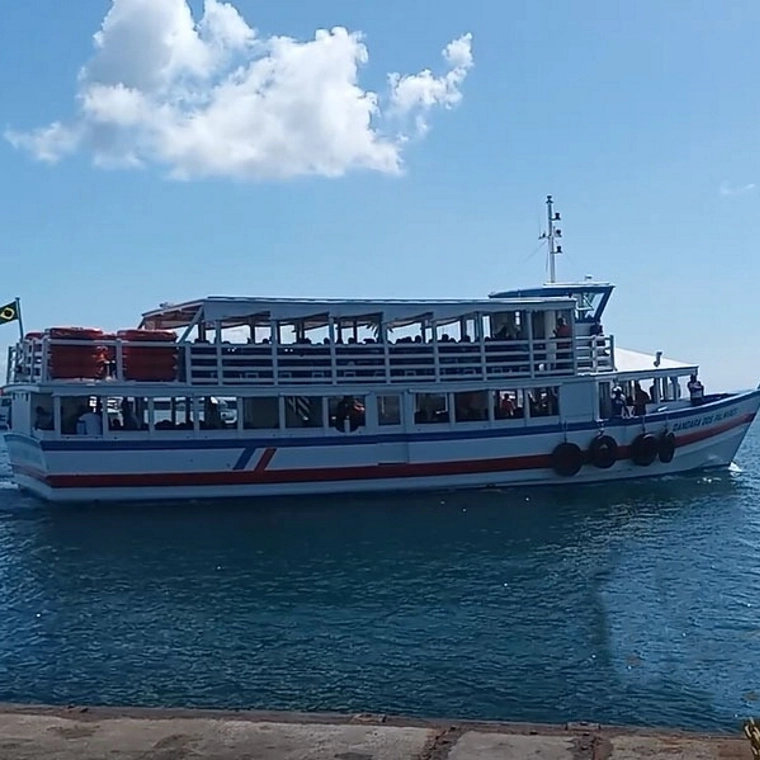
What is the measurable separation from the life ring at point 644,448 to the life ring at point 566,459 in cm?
212

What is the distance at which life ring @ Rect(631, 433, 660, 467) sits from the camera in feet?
106

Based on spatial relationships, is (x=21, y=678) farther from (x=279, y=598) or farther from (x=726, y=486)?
(x=726, y=486)

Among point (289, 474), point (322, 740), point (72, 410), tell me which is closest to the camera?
point (322, 740)

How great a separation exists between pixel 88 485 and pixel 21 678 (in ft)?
50.0

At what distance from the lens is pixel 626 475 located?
3262cm

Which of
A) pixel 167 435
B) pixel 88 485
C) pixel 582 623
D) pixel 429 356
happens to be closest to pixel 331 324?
pixel 429 356

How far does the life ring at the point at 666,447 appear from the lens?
32.6 meters

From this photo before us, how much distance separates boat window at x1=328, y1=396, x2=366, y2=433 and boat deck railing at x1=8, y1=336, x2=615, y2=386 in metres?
0.56

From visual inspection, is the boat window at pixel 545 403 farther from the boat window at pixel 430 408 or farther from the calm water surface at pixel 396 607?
the calm water surface at pixel 396 607

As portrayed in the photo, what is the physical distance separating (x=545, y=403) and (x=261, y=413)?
896 centimetres

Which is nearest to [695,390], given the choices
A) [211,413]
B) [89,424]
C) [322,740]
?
[211,413]

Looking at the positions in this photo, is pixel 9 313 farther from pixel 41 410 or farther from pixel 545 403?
pixel 545 403

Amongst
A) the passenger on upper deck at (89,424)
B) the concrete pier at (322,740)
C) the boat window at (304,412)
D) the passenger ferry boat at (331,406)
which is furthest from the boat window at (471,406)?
the concrete pier at (322,740)

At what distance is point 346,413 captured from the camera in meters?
30.2
